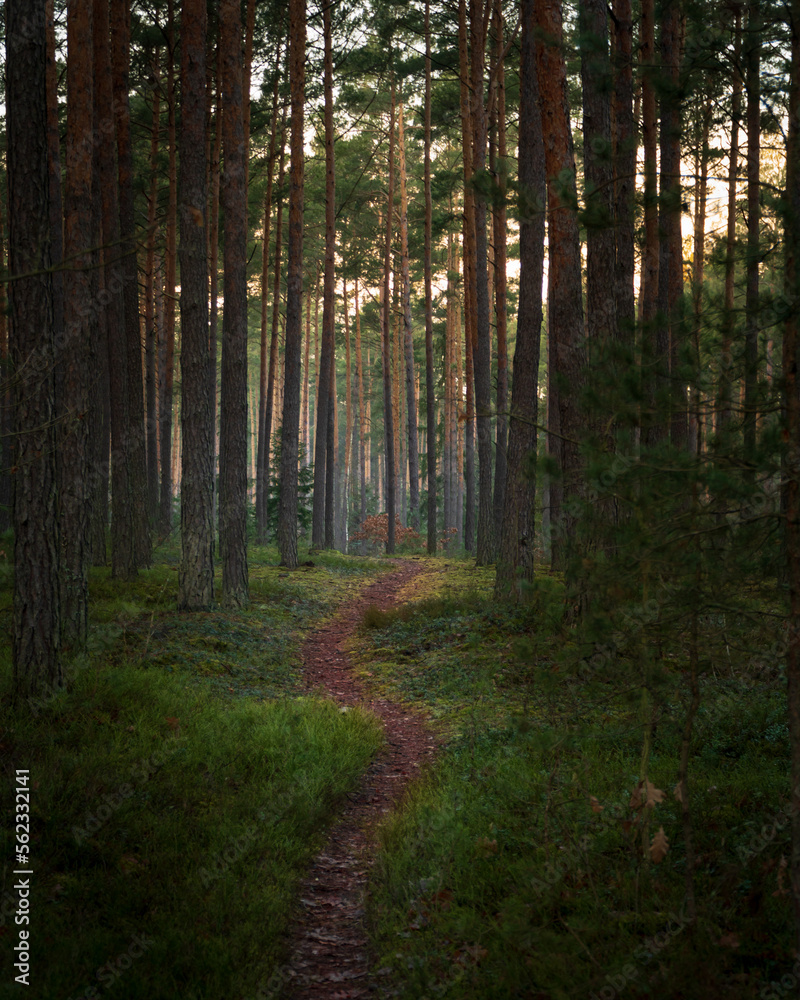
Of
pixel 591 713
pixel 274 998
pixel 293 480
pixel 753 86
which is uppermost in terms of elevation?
pixel 753 86

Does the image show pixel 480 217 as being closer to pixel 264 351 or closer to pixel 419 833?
pixel 264 351

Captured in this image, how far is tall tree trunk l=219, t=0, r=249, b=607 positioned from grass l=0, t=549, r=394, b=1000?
3.94m

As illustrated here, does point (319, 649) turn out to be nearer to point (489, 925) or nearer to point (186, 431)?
point (186, 431)

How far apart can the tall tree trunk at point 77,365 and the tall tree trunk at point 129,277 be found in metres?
3.71

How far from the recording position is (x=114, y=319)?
14203 millimetres

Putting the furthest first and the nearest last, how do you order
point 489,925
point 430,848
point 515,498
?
1. point 515,498
2. point 430,848
3. point 489,925

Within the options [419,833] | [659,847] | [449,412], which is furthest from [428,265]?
[659,847]

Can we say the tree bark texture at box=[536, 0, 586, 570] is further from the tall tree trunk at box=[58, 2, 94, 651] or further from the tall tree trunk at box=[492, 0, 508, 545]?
the tall tree trunk at box=[492, 0, 508, 545]

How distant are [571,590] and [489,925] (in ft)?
6.17

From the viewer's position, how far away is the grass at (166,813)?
3.82 m

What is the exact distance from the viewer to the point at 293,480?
17969 millimetres

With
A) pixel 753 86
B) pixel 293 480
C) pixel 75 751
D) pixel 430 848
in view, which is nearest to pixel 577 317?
pixel 753 86

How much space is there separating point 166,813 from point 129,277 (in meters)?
11.9

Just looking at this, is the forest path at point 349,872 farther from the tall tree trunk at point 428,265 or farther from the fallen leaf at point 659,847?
the tall tree trunk at point 428,265
